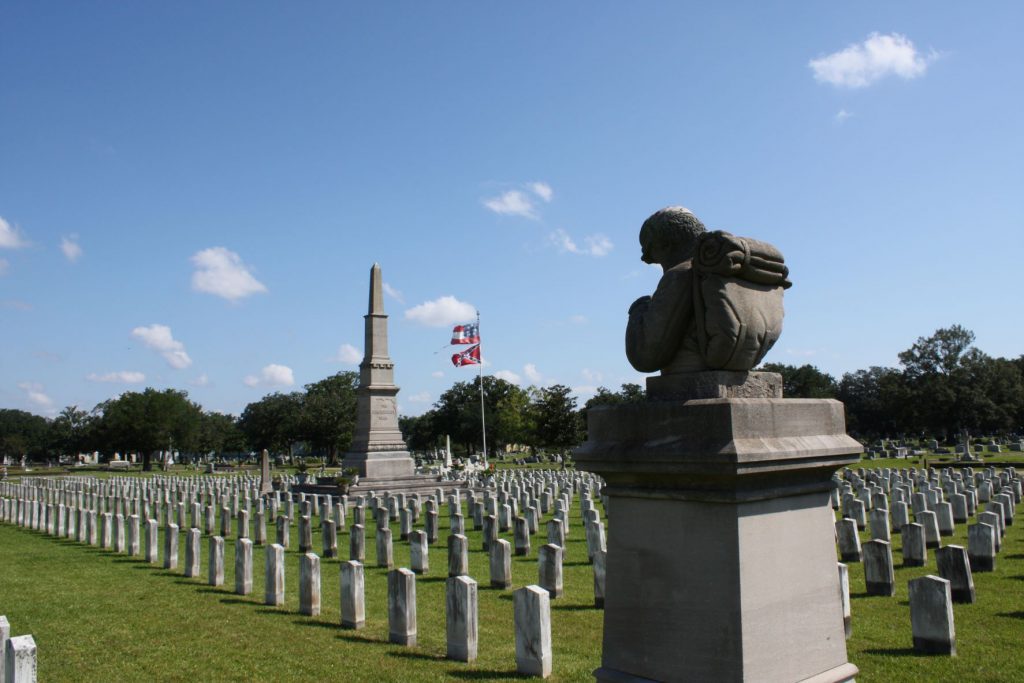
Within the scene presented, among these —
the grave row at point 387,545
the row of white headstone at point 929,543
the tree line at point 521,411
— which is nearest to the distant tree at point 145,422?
the tree line at point 521,411

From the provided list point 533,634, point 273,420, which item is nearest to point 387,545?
point 533,634

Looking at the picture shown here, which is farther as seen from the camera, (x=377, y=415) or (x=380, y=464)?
(x=377, y=415)

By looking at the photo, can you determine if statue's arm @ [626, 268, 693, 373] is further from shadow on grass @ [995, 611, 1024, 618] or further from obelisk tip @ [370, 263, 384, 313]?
obelisk tip @ [370, 263, 384, 313]

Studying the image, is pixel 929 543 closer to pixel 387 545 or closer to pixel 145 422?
pixel 387 545

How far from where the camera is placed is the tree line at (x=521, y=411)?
64.8m

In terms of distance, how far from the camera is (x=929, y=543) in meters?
14.1

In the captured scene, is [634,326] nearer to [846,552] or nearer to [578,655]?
[578,655]

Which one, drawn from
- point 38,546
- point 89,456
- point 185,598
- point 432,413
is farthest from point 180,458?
point 185,598

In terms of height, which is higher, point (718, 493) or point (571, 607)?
point (718, 493)

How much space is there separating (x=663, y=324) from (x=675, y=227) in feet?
2.01

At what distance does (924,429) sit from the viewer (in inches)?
3078

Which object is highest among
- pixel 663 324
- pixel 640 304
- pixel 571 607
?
pixel 640 304

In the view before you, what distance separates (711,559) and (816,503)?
0.77 m

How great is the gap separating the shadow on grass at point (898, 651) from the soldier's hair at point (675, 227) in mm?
5448
